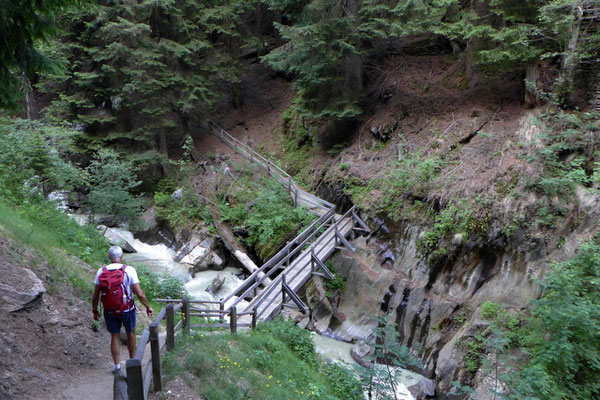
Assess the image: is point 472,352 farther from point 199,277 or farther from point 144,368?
point 199,277

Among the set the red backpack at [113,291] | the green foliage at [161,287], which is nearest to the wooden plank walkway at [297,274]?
the green foliage at [161,287]

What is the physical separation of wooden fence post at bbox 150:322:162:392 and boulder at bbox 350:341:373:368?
22.9ft

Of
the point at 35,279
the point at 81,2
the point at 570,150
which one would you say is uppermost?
the point at 81,2

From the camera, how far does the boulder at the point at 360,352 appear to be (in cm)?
1110

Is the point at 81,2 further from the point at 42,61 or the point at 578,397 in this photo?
the point at 578,397

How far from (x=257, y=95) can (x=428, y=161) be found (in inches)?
617

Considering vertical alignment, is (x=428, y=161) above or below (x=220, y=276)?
above

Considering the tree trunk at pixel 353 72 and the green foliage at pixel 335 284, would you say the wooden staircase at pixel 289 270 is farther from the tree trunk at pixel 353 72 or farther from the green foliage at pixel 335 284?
the tree trunk at pixel 353 72

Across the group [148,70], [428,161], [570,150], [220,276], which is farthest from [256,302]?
[148,70]

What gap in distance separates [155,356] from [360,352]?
296 inches

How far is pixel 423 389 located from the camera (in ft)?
31.9

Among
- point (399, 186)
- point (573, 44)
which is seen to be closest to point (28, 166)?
point (399, 186)

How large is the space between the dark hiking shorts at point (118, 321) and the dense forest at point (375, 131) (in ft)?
10.7

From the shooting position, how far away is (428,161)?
13.8m
